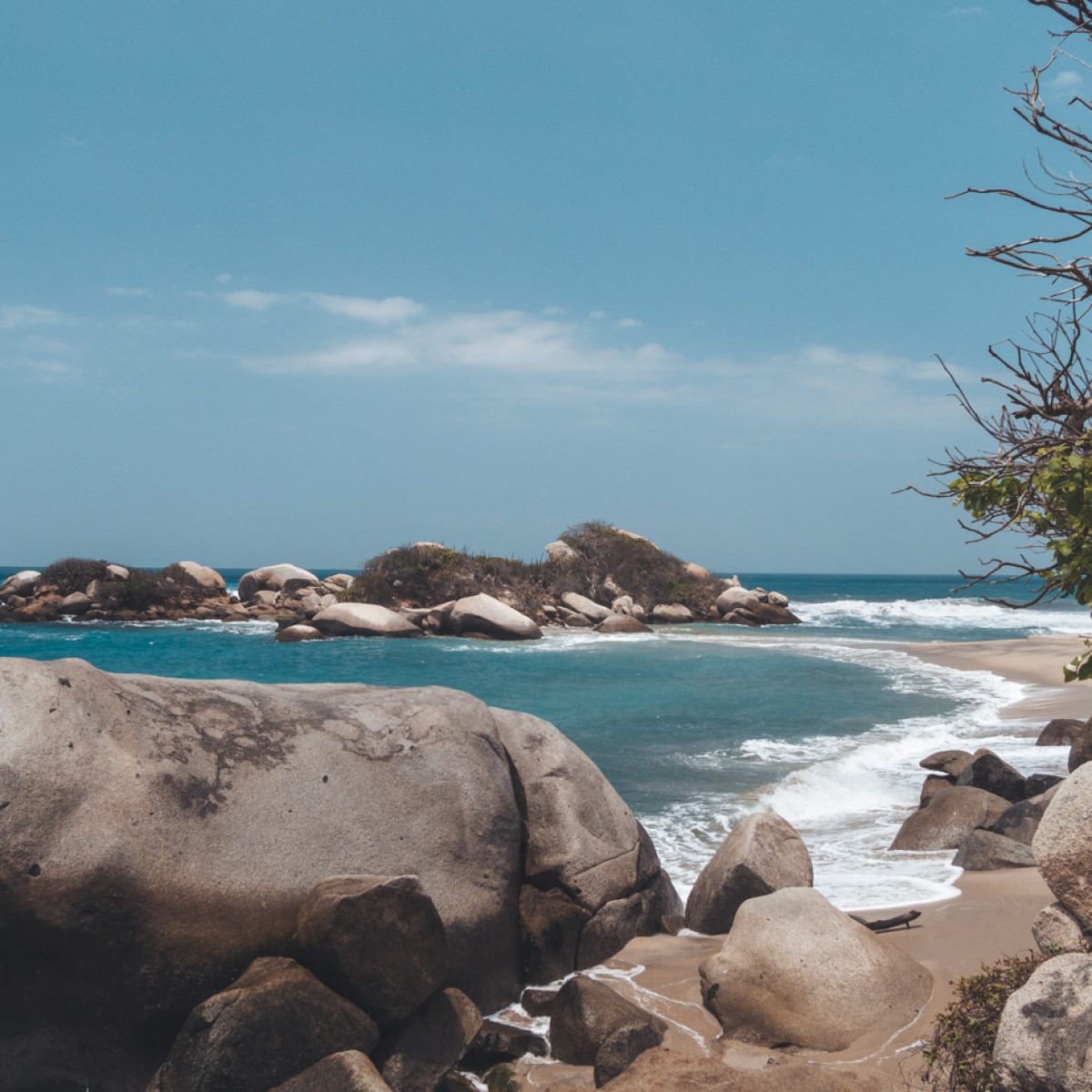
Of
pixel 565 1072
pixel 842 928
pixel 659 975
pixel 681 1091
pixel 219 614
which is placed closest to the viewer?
pixel 681 1091

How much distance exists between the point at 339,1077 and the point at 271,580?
154ft

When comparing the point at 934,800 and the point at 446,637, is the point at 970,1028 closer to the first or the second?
the point at 934,800

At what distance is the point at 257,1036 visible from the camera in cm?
494

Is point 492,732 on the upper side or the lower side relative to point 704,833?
upper

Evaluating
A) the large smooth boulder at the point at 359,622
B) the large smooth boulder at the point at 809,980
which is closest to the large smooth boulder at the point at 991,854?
the large smooth boulder at the point at 809,980

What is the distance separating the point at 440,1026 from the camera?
18.4 feet

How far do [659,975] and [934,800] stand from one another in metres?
5.07

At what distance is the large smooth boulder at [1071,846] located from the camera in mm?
5020

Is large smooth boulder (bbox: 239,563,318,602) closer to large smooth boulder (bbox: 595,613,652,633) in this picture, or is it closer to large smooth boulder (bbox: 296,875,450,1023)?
large smooth boulder (bbox: 595,613,652,633)

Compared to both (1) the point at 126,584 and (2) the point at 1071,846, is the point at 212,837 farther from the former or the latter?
(1) the point at 126,584

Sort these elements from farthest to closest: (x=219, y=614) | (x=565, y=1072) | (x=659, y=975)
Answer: (x=219, y=614)
(x=659, y=975)
(x=565, y=1072)

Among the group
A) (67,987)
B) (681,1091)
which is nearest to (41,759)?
(67,987)

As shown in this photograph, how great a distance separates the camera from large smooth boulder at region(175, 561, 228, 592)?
48406mm

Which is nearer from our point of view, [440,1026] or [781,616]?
[440,1026]
